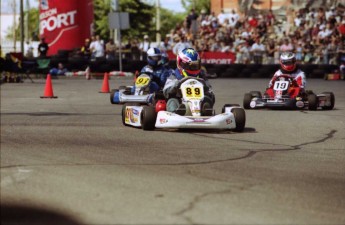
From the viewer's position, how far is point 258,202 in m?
6.54

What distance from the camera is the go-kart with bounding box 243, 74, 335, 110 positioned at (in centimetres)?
1647

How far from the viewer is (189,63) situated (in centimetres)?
1313

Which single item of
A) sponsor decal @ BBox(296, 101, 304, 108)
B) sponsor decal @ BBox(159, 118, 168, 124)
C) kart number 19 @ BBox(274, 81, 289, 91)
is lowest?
sponsor decal @ BBox(296, 101, 304, 108)

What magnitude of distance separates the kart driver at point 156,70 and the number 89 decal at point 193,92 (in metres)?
5.02

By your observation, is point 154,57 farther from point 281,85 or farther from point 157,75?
point 281,85

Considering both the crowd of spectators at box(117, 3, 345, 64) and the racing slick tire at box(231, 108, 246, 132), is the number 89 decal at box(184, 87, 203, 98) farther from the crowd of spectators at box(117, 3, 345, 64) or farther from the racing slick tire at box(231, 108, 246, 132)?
the crowd of spectators at box(117, 3, 345, 64)

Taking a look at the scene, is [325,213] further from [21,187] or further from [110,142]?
[110,142]

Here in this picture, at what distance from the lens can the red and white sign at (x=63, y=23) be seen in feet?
120

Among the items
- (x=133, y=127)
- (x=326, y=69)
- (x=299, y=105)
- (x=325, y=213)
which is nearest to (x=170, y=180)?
(x=325, y=213)

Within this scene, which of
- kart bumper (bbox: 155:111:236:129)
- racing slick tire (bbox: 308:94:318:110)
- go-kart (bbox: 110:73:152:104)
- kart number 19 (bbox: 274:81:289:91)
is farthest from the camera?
go-kart (bbox: 110:73:152:104)

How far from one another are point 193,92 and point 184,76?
868mm

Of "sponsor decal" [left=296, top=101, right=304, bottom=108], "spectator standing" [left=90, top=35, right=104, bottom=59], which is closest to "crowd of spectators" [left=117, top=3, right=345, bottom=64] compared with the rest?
"spectator standing" [left=90, top=35, right=104, bottom=59]

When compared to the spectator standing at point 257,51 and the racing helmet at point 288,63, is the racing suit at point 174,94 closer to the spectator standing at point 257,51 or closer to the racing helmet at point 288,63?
the racing helmet at point 288,63

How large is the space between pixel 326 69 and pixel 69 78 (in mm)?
8274
